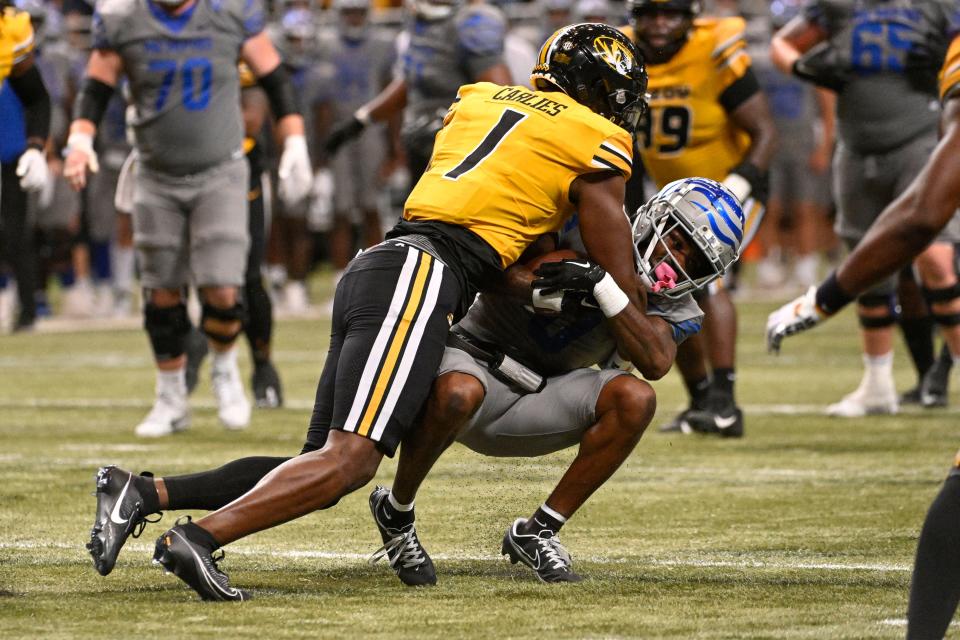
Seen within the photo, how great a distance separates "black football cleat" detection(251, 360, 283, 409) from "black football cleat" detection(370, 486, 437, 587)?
435 centimetres

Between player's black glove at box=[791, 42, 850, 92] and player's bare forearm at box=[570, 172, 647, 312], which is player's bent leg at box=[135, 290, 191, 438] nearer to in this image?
player's black glove at box=[791, 42, 850, 92]

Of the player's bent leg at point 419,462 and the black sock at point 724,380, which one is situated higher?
the player's bent leg at point 419,462

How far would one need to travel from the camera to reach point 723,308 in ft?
25.0

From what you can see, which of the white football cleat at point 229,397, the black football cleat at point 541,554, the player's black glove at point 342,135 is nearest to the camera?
the black football cleat at point 541,554

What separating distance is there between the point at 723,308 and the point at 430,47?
124 inches

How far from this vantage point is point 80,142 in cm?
723

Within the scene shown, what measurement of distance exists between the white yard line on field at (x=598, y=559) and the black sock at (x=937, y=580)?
1.14m

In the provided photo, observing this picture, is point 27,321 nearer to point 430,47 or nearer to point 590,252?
point 430,47

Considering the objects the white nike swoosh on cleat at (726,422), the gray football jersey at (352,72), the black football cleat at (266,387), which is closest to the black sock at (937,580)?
the white nike swoosh on cleat at (726,422)

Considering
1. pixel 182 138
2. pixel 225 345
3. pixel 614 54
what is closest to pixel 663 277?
pixel 614 54

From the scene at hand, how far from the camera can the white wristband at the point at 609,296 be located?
4293 millimetres

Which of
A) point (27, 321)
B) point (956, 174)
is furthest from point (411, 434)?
point (27, 321)

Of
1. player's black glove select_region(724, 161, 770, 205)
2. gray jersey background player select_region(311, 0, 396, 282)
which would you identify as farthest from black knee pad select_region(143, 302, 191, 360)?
gray jersey background player select_region(311, 0, 396, 282)

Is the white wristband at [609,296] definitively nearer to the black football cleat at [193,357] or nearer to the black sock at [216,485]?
the black sock at [216,485]
